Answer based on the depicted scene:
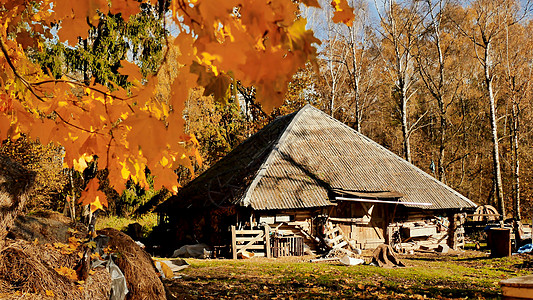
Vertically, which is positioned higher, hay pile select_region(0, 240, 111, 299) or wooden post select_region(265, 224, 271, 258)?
hay pile select_region(0, 240, 111, 299)

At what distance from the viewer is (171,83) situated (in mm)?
2004

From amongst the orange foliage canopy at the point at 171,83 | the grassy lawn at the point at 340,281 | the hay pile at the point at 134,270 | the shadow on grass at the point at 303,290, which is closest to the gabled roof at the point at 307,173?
the grassy lawn at the point at 340,281

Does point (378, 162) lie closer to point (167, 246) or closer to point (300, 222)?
point (300, 222)

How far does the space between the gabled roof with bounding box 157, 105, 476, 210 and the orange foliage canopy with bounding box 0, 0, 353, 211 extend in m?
13.6

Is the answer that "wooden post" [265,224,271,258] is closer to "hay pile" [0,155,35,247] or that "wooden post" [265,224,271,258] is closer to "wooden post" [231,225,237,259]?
"wooden post" [231,225,237,259]

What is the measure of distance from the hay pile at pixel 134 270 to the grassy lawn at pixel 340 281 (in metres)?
1.63

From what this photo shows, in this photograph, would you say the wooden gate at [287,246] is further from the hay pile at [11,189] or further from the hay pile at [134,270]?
the hay pile at [11,189]

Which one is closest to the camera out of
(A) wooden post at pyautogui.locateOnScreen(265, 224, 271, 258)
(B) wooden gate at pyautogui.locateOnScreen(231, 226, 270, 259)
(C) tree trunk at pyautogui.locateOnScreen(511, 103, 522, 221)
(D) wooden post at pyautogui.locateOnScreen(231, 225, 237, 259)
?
(D) wooden post at pyautogui.locateOnScreen(231, 225, 237, 259)

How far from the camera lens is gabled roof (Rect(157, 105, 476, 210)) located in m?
17.7

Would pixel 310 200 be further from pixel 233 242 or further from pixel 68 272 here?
pixel 68 272

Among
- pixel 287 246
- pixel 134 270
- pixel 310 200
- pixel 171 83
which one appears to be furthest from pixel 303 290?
pixel 310 200

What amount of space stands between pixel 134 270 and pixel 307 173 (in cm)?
1381

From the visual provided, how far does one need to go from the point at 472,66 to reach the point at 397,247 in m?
22.8

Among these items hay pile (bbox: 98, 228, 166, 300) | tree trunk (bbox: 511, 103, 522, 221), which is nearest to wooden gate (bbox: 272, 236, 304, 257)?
hay pile (bbox: 98, 228, 166, 300)
